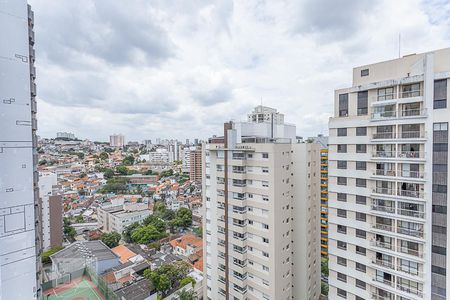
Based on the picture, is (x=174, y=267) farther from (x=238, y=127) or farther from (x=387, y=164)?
(x=387, y=164)

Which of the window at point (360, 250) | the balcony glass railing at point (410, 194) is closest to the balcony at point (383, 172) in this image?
the balcony glass railing at point (410, 194)

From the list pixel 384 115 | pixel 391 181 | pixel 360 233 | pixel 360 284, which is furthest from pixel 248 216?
pixel 384 115

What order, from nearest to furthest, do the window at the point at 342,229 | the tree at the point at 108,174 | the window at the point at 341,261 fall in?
the window at the point at 342,229, the window at the point at 341,261, the tree at the point at 108,174

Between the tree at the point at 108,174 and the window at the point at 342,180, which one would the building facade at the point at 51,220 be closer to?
the window at the point at 342,180

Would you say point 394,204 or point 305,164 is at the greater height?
point 305,164

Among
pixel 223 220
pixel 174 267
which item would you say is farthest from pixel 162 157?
pixel 223 220

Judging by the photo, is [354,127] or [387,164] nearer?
[387,164]

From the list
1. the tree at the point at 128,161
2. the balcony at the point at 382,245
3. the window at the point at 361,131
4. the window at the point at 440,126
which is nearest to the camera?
the window at the point at 440,126

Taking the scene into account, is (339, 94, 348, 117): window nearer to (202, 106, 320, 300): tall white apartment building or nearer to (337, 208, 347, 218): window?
(202, 106, 320, 300): tall white apartment building
